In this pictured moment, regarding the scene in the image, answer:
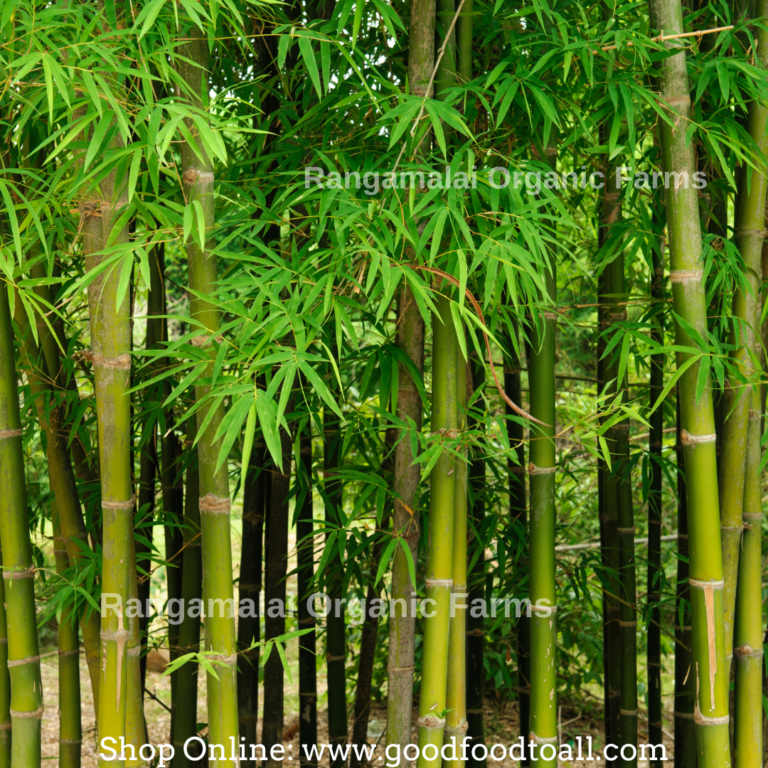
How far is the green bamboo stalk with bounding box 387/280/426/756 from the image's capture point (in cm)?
182

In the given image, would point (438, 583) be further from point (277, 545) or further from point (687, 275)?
point (687, 275)

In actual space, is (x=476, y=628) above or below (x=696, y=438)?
below

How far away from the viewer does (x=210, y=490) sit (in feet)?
5.23

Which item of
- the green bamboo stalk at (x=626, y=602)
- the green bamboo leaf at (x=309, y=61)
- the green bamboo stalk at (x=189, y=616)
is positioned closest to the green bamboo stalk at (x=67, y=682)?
the green bamboo stalk at (x=189, y=616)

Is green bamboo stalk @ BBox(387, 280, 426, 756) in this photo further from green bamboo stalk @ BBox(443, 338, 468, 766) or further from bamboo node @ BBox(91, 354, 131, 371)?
bamboo node @ BBox(91, 354, 131, 371)

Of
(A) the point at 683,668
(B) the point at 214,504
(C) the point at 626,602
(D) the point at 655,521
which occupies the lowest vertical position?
(A) the point at 683,668

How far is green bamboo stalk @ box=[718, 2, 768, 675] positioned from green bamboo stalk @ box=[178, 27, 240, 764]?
3.86 ft

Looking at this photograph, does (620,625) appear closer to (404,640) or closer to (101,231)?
(404,640)

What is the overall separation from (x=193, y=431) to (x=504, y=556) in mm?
1024

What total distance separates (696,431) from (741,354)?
0.85ft

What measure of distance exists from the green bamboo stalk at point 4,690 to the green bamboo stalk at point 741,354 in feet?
5.72

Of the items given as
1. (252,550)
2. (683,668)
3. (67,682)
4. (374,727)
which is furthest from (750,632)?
(374,727)

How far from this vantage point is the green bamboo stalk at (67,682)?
203cm

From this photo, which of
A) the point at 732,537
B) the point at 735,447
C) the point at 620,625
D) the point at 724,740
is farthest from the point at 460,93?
the point at 620,625
